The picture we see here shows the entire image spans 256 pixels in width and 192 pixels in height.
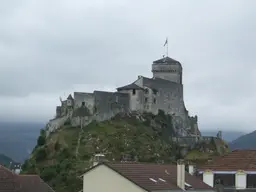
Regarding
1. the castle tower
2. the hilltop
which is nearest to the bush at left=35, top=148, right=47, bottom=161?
the hilltop

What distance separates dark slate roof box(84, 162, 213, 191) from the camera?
50.9m

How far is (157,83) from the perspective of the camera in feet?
494

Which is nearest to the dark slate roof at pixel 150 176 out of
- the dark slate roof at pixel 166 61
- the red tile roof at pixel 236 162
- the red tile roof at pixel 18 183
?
the red tile roof at pixel 236 162

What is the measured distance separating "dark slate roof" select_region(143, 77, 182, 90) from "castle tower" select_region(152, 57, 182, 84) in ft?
13.1

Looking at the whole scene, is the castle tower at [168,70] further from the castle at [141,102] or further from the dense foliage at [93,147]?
the dense foliage at [93,147]

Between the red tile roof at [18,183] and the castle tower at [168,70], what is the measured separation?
90028 mm

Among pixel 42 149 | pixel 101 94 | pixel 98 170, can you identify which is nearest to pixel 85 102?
pixel 101 94

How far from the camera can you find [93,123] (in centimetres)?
13725

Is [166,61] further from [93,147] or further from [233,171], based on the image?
[233,171]

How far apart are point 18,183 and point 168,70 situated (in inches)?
3792

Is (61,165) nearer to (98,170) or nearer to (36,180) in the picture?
(36,180)

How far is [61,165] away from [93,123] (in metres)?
15.8

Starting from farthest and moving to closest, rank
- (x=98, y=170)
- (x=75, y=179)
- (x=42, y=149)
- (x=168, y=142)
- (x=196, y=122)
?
(x=196, y=122)
(x=168, y=142)
(x=42, y=149)
(x=75, y=179)
(x=98, y=170)

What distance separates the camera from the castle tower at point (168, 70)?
6230 inches
